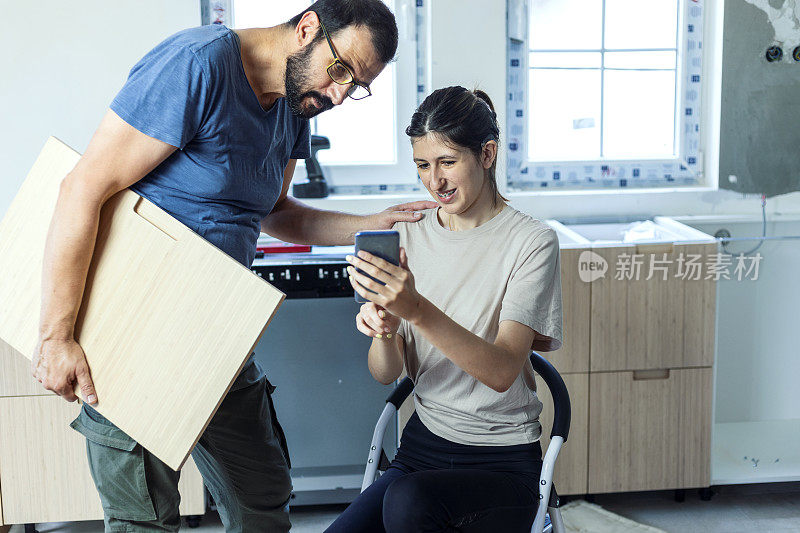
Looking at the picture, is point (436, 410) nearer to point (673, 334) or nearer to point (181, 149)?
point (181, 149)

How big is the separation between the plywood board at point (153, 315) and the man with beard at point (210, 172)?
0.14ft

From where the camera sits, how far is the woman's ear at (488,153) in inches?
62.1

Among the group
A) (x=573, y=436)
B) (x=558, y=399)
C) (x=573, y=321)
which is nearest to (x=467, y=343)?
(x=558, y=399)

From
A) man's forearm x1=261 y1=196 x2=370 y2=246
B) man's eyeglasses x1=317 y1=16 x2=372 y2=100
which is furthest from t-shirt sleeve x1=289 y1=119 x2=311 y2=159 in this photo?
man's eyeglasses x1=317 y1=16 x2=372 y2=100

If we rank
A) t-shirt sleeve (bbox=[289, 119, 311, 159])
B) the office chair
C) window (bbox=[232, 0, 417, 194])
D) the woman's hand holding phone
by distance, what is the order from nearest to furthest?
the woman's hand holding phone
the office chair
t-shirt sleeve (bbox=[289, 119, 311, 159])
window (bbox=[232, 0, 417, 194])

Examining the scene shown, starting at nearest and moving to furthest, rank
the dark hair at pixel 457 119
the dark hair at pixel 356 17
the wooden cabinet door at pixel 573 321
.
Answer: the dark hair at pixel 356 17 < the dark hair at pixel 457 119 < the wooden cabinet door at pixel 573 321

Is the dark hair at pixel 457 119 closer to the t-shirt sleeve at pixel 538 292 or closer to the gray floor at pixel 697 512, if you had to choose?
the t-shirt sleeve at pixel 538 292

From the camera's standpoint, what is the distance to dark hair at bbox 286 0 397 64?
1.34 metres

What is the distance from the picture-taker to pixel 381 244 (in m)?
1.26

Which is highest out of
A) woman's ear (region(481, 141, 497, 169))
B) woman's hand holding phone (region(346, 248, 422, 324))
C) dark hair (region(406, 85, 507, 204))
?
dark hair (region(406, 85, 507, 204))

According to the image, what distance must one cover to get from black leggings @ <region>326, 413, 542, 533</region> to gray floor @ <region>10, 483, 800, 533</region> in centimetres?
115

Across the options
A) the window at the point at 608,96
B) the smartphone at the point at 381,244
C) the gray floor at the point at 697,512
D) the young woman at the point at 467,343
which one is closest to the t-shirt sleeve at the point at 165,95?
the smartphone at the point at 381,244

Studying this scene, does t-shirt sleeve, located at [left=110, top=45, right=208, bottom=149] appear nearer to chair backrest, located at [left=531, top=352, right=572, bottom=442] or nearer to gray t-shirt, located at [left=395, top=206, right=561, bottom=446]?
gray t-shirt, located at [left=395, top=206, right=561, bottom=446]

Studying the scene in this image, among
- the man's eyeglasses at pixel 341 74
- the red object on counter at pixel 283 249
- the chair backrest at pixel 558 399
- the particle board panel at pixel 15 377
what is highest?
the man's eyeglasses at pixel 341 74
